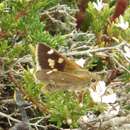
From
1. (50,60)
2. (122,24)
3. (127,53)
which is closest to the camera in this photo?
(50,60)

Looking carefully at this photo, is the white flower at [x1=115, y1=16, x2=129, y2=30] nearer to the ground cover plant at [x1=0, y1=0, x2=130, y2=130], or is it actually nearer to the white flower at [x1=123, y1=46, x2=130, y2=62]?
the ground cover plant at [x1=0, y1=0, x2=130, y2=130]

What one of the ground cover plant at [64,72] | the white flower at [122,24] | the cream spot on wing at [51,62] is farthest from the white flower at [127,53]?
the cream spot on wing at [51,62]

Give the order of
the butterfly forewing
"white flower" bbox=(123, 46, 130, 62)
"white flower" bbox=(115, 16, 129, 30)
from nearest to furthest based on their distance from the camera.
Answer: the butterfly forewing, "white flower" bbox=(123, 46, 130, 62), "white flower" bbox=(115, 16, 129, 30)

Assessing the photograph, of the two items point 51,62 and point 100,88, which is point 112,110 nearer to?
point 100,88

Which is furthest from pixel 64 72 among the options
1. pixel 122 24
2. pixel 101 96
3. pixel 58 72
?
pixel 122 24

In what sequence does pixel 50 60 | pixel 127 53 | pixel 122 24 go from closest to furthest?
pixel 50 60
pixel 127 53
pixel 122 24

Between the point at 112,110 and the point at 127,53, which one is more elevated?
the point at 127,53

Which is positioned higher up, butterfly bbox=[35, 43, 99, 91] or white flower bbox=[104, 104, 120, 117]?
butterfly bbox=[35, 43, 99, 91]

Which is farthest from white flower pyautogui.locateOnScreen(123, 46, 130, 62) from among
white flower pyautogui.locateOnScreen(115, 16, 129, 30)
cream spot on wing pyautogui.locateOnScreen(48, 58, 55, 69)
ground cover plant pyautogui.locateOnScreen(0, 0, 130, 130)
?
cream spot on wing pyautogui.locateOnScreen(48, 58, 55, 69)
